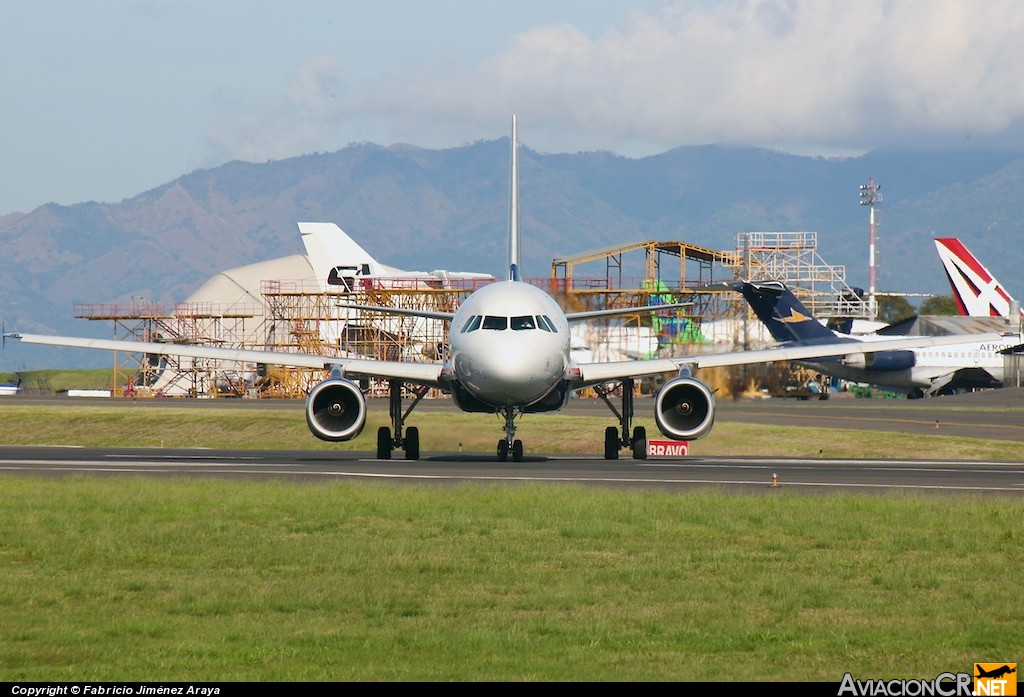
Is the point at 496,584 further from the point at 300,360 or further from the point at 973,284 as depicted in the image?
the point at 973,284

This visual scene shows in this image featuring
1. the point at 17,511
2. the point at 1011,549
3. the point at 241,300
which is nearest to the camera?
the point at 1011,549

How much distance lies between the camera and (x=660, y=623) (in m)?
12.6

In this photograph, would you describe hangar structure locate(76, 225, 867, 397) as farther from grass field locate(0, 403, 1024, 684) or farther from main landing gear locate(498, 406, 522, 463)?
grass field locate(0, 403, 1024, 684)

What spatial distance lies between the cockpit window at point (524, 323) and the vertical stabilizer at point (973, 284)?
315ft

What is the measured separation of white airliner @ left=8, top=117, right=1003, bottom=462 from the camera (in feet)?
105

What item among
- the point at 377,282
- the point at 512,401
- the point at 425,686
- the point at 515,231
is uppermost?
the point at 377,282

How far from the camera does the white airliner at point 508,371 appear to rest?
105ft

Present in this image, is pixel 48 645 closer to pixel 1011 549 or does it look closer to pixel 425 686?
pixel 425 686

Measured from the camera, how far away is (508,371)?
31.5 m

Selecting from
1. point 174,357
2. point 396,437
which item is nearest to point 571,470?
point 396,437

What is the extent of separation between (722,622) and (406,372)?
23.1 metres

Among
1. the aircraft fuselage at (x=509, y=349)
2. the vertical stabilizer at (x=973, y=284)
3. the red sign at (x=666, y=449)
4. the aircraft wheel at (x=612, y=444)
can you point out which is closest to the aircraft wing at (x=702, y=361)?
the aircraft wheel at (x=612, y=444)

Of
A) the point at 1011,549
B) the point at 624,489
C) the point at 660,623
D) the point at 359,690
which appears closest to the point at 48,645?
the point at 359,690

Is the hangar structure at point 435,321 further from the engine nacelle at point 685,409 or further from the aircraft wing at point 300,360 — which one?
the aircraft wing at point 300,360
